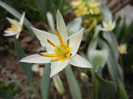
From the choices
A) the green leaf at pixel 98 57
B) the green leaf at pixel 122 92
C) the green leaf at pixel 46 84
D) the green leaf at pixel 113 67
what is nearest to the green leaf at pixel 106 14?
the green leaf at pixel 113 67

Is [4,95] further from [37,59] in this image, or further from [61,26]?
[61,26]

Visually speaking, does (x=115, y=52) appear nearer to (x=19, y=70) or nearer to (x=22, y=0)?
(x=19, y=70)

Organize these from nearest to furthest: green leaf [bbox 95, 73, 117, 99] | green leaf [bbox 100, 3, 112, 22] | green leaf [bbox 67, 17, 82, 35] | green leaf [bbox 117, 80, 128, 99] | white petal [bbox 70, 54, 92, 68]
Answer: white petal [bbox 70, 54, 92, 68], green leaf [bbox 95, 73, 117, 99], green leaf [bbox 117, 80, 128, 99], green leaf [bbox 67, 17, 82, 35], green leaf [bbox 100, 3, 112, 22]

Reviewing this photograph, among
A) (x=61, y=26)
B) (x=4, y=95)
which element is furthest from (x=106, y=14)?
(x=4, y=95)

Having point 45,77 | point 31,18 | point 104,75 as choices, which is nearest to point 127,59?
point 104,75

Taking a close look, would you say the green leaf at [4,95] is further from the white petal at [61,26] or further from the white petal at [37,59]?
the white petal at [61,26]

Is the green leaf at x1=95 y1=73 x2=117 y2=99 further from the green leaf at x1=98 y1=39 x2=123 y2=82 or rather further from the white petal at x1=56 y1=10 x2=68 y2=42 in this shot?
the white petal at x1=56 y1=10 x2=68 y2=42

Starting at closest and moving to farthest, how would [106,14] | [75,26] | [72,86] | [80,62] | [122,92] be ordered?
[80,62] → [72,86] → [122,92] → [75,26] → [106,14]

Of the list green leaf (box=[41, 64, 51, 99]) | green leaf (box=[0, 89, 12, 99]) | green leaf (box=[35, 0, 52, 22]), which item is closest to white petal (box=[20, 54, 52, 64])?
green leaf (box=[41, 64, 51, 99])
